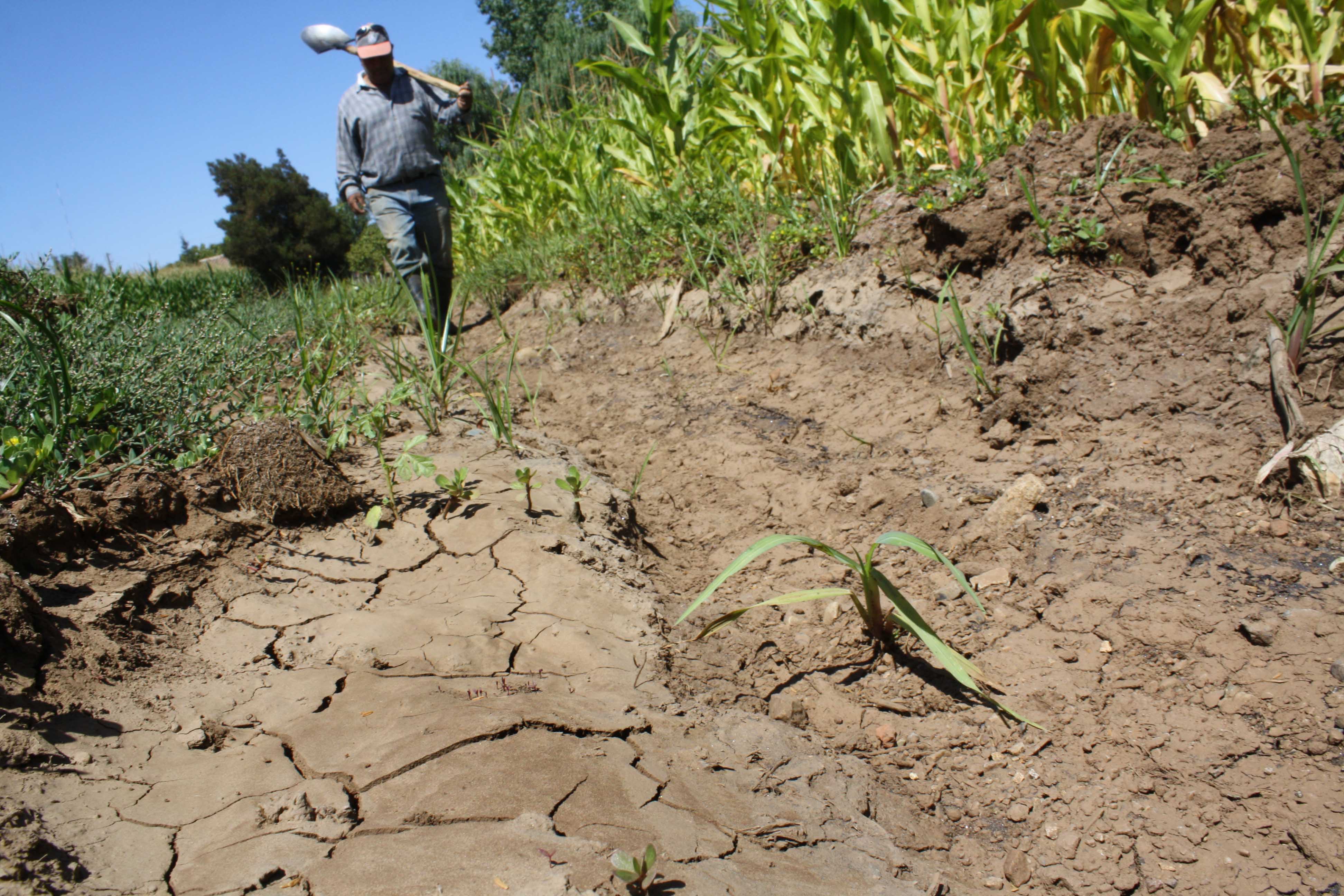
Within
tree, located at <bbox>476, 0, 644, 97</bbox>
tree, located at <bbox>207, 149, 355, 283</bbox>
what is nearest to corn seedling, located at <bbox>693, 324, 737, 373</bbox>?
tree, located at <bbox>207, 149, 355, 283</bbox>

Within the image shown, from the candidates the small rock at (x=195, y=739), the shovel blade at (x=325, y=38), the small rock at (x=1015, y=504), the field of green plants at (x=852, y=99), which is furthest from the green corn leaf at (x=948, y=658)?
the shovel blade at (x=325, y=38)

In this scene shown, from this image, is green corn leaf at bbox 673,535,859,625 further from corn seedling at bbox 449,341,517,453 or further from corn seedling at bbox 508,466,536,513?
corn seedling at bbox 449,341,517,453

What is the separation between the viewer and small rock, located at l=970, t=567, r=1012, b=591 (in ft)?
6.76

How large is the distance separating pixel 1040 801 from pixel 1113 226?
2.15 meters

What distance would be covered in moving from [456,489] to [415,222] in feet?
12.1

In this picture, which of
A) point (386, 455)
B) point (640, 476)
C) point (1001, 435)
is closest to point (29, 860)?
point (386, 455)

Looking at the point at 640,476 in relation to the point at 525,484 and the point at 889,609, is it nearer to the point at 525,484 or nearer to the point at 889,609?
the point at 525,484

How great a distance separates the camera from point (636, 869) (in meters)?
1.06

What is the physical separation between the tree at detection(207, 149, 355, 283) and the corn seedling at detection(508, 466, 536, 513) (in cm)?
1376

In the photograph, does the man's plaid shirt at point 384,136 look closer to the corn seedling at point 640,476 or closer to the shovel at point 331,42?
the shovel at point 331,42

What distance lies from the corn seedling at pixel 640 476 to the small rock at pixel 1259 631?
5.61 feet

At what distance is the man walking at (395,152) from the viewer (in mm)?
5207

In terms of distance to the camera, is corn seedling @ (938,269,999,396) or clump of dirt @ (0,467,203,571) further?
corn seedling @ (938,269,999,396)

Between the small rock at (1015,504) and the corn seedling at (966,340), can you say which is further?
the corn seedling at (966,340)
